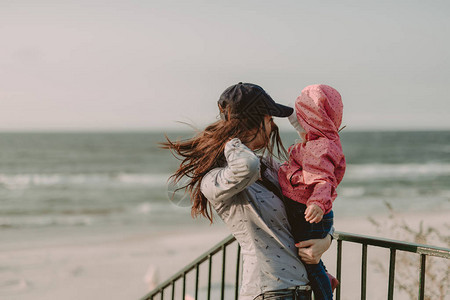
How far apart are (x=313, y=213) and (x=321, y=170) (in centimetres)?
18

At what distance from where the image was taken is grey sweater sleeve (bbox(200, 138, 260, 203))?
163 cm

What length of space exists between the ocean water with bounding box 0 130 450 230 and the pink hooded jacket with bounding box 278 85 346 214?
3.19m

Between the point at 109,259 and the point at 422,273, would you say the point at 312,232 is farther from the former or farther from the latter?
the point at 109,259

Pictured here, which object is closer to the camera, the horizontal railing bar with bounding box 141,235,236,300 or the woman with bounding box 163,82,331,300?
the woman with bounding box 163,82,331,300

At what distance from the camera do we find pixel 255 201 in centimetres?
176

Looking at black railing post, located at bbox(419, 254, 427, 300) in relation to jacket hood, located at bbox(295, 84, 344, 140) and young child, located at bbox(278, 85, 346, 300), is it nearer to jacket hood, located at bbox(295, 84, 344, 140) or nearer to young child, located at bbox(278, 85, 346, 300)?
young child, located at bbox(278, 85, 346, 300)

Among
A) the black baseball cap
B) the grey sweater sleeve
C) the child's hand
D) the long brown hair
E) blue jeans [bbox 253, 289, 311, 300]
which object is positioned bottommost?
blue jeans [bbox 253, 289, 311, 300]

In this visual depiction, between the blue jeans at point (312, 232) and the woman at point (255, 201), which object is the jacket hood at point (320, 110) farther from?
the blue jeans at point (312, 232)

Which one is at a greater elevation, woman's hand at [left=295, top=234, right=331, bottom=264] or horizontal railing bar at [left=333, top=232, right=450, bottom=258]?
horizontal railing bar at [left=333, top=232, right=450, bottom=258]

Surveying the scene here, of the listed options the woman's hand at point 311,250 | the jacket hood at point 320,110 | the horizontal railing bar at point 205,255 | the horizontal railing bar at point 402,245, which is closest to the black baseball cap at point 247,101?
the jacket hood at point 320,110

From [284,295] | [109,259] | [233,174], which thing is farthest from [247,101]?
[109,259]

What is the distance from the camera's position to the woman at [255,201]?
5.81ft

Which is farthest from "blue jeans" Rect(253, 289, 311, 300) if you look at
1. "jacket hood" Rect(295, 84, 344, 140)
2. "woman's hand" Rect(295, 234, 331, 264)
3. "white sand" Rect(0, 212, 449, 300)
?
"white sand" Rect(0, 212, 449, 300)

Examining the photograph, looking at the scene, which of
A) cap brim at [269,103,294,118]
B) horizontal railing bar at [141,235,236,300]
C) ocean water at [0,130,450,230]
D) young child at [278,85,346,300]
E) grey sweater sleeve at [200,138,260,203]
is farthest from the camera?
ocean water at [0,130,450,230]
